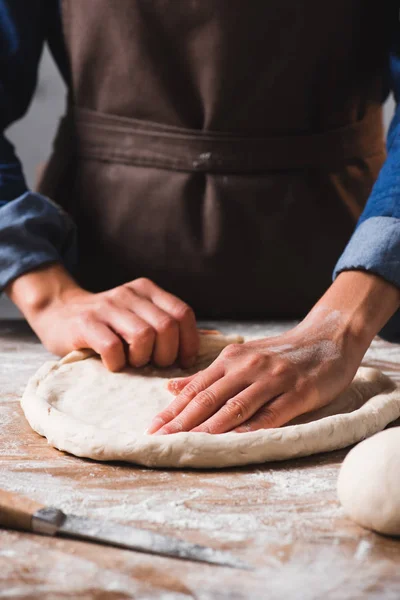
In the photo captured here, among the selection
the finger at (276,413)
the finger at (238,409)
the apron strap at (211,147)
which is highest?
the apron strap at (211,147)

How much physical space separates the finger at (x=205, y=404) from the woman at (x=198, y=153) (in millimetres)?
364

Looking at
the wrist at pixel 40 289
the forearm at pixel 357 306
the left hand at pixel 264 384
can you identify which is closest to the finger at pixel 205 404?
the left hand at pixel 264 384

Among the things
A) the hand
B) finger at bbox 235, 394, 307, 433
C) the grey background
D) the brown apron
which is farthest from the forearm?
the grey background

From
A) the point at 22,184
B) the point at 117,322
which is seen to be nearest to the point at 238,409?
the point at 117,322

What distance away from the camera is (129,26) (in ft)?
5.43

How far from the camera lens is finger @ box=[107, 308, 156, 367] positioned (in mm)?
1344

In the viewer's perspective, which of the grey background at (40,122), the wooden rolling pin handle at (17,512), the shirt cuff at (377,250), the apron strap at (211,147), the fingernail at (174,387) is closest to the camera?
the wooden rolling pin handle at (17,512)

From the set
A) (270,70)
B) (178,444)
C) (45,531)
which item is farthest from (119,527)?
(270,70)

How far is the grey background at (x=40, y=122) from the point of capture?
302 cm

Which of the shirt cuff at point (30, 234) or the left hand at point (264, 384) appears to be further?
the shirt cuff at point (30, 234)

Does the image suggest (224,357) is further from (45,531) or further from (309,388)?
(45,531)

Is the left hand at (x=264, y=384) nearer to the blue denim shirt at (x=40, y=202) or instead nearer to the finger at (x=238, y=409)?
the finger at (x=238, y=409)

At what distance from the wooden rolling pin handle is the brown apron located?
3.06ft

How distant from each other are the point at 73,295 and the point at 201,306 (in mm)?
375
